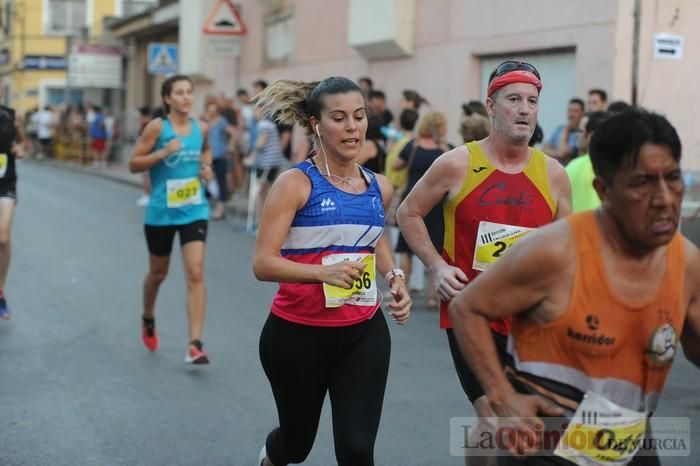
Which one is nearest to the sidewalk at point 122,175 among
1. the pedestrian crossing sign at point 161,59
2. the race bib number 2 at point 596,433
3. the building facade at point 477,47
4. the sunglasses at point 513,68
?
the pedestrian crossing sign at point 161,59

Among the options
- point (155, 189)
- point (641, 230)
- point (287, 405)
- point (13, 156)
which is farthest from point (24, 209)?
point (641, 230)

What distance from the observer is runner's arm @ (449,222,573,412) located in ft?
10.1

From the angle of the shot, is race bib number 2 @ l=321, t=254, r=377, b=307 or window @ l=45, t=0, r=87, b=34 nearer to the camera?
race bib number 2 @ l=321, t=254, r=377, b=307

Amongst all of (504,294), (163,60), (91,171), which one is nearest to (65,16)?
(91,171)

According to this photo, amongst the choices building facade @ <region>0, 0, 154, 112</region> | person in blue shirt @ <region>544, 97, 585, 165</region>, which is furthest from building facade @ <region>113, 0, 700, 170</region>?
building facade @ <region>0, 0, 154, 112</region>

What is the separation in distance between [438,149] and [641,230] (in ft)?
26.3

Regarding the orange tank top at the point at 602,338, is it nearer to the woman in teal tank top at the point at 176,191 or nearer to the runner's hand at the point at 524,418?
the runner's hand at the point at 524,418

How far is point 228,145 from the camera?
63.7 ft

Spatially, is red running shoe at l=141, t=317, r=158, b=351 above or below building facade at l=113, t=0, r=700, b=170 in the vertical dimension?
below

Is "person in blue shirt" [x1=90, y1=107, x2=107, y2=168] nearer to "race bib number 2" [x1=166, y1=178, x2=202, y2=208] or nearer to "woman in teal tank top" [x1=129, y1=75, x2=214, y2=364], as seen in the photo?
"woman in teal tank top" [x1=129, y1=75, x2=214, y2=364]

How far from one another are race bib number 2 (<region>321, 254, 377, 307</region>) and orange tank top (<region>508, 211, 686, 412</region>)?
151 cm

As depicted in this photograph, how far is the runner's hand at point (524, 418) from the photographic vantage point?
3168mm

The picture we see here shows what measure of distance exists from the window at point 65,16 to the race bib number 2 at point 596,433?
176ft

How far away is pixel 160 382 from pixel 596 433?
16.3ft
